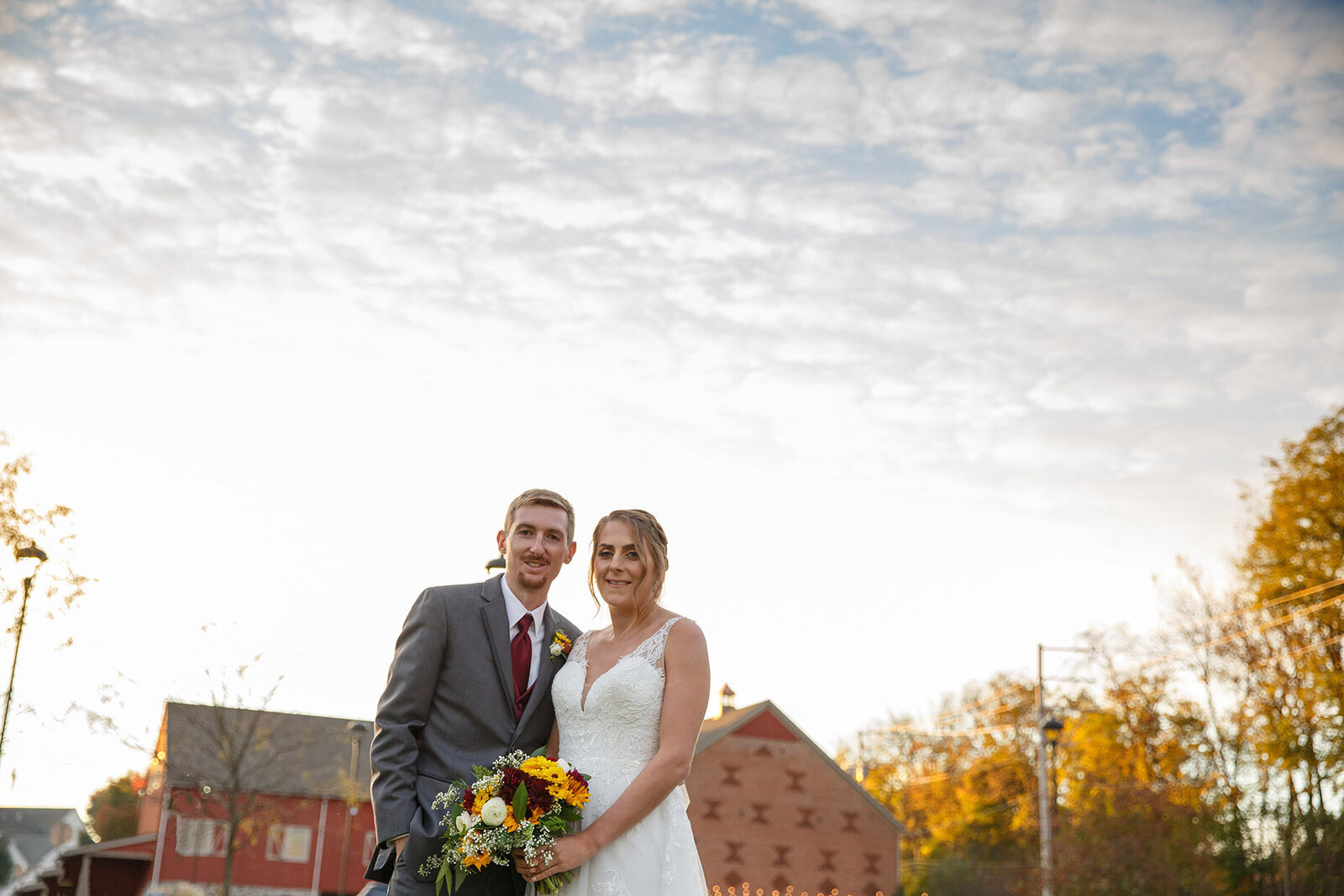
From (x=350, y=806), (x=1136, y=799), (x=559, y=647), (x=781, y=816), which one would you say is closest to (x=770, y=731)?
(x=781, y=816)

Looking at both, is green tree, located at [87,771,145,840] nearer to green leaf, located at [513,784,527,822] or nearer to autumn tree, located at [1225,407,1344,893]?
autumn tree, located at [1225,407,1344,893]

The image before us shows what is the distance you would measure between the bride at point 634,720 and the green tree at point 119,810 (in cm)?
5292

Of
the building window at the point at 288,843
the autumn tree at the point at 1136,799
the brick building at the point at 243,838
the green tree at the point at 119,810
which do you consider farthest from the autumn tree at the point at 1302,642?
the green tree at the point at 119,810

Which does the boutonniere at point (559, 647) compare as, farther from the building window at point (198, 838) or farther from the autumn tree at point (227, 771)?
the building window at point (198, 838)

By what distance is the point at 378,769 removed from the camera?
5207 mm

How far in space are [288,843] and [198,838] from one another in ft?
11.8

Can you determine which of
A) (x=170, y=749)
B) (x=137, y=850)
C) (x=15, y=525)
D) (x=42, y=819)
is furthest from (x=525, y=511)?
(x=42, y=819)

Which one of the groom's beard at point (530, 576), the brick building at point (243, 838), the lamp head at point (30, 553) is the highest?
the lamp head at point (30, 553)

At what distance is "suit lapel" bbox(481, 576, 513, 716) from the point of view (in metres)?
5.43

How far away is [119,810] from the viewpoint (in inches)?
2288

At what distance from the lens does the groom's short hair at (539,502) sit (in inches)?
222

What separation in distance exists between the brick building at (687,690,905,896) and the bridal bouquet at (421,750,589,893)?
28.5 metres

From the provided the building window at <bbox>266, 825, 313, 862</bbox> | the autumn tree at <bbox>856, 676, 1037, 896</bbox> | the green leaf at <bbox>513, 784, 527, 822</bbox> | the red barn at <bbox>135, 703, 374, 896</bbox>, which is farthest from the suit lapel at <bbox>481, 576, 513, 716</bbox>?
the building window at <bbox>266, 825, 313, 862</bbox>

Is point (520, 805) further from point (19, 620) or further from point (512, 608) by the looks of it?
point (19, 620)
